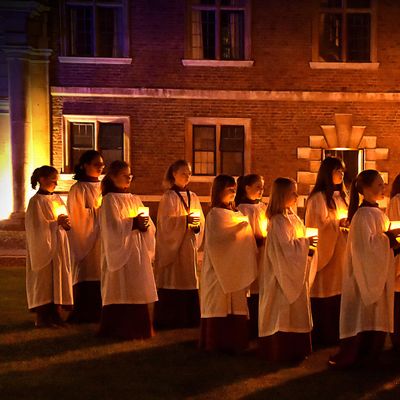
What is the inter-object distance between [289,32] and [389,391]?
13.7m

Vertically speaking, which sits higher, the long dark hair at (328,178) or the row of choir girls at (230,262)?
the long dark hair at (328,178)

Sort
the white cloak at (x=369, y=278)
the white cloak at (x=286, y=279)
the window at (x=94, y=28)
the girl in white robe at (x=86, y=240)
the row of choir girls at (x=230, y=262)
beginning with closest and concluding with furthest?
the white cloak at (x=369, y=278), the row of choir girls at (x=230, y=262), the white cloak at (x=286, y=279), the girl in white robe at (x=86, y=240), the window at (x=94, y=28)

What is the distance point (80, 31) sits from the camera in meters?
18.5

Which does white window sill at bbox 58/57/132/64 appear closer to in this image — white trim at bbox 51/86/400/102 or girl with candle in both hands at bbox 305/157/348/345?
white trim at bbox 51/86/400/102

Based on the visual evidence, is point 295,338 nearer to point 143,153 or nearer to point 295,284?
point 295,284

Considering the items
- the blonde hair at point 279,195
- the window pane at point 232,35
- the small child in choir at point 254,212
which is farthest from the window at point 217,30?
the blonde hair at point 279,195

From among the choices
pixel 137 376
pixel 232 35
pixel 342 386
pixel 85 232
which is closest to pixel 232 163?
pixel 232 35

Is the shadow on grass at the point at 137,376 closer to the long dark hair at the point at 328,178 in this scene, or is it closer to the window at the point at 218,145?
the long dark hair at the point at 328,178

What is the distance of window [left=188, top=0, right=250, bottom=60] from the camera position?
18500 millimetres

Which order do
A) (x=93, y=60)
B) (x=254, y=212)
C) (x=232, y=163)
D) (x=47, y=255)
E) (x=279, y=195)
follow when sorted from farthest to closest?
(x=232, y=163), (x=93, y=60), (x=47, y=255), (x=254, y=212), (x=279, y=195)

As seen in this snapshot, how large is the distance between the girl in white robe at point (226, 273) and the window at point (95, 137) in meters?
11.4

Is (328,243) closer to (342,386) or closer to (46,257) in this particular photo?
(342,386)

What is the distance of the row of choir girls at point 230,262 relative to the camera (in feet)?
22.2

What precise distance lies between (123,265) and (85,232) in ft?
4.07
